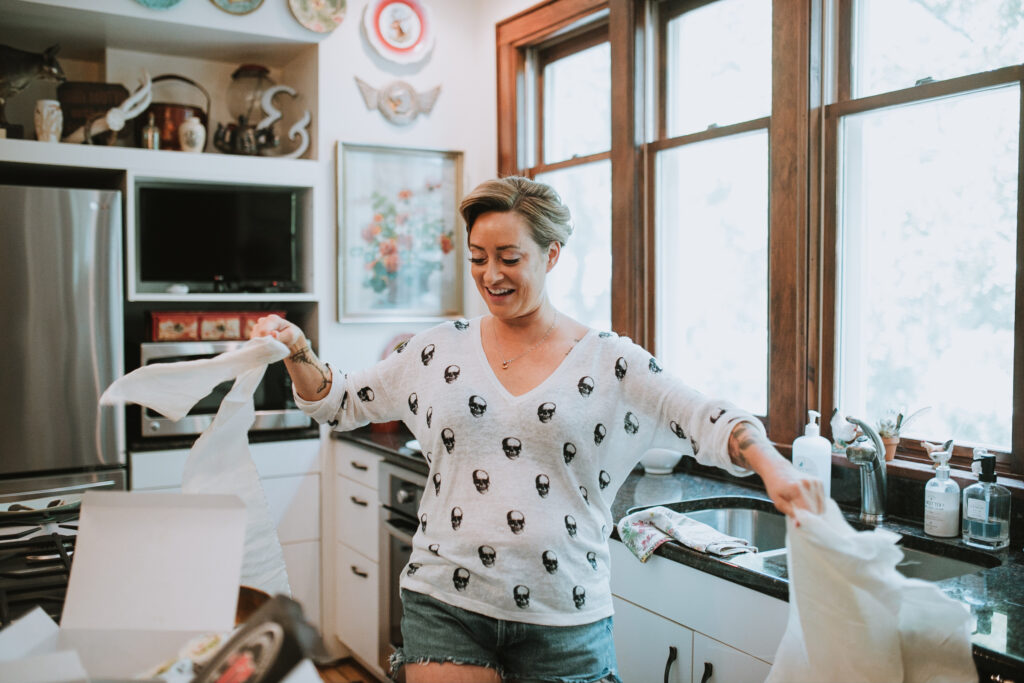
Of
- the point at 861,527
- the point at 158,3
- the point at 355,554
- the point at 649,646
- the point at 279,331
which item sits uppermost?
the point at 158,3

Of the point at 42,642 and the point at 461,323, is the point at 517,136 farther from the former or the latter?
the point at 42,642

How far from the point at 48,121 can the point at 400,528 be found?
6.05 feet

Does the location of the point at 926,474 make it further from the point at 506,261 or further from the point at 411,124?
the point at 411,124

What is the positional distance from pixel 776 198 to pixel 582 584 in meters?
1.38

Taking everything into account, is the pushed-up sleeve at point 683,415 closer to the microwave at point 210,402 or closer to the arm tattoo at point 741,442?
the arm tattoo at point 741,442

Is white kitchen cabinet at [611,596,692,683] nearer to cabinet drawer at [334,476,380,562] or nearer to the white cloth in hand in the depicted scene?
the white cloth in hand

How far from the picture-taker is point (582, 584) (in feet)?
5.06

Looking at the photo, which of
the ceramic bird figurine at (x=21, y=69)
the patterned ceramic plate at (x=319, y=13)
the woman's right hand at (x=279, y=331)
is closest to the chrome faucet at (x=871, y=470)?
the woman's right hand at (x=279, y=331)

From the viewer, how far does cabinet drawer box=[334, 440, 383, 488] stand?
10.4ft

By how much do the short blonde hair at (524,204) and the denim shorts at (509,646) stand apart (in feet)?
2.29

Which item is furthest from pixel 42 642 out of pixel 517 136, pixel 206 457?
pixel 517 136

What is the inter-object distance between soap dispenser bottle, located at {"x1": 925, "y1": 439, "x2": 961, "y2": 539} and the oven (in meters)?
1.53

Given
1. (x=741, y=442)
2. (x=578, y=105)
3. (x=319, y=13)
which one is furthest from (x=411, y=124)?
(x=741, y=442)

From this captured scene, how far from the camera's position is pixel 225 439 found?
126 centimetres
